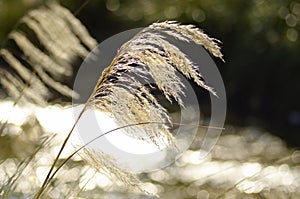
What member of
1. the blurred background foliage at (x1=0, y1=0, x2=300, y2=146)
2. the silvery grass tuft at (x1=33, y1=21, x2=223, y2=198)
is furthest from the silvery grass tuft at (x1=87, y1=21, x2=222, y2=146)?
the blurred background foliage at (x1=0, y1=0, x2=300, y2=146)

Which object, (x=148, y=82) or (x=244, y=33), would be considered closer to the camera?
(x=148, y=82)

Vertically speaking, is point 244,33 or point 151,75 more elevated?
point 151,75

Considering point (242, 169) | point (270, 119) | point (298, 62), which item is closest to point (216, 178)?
point (242, 169)

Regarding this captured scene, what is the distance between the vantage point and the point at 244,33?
10.3 m

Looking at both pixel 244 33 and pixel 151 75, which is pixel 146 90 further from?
pixel 244 33

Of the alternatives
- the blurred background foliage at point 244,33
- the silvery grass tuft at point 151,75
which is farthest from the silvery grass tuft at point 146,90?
the blurred background foliage at point 244,33

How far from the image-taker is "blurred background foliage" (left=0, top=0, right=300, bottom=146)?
9484mm

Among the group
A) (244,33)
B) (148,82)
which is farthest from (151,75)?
(244,33)

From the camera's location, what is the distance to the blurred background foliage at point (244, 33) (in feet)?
31.1

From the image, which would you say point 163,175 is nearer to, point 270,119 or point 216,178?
point 216,178

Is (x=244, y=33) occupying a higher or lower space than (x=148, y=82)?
lower

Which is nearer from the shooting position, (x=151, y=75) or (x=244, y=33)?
(x=151, y=75)

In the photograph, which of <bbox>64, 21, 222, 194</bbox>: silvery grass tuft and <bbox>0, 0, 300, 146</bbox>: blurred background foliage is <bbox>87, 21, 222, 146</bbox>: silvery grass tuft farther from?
<bbox>0, 0, 300, 146</bbox>: blurred background foliage

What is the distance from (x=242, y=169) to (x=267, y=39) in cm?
419
